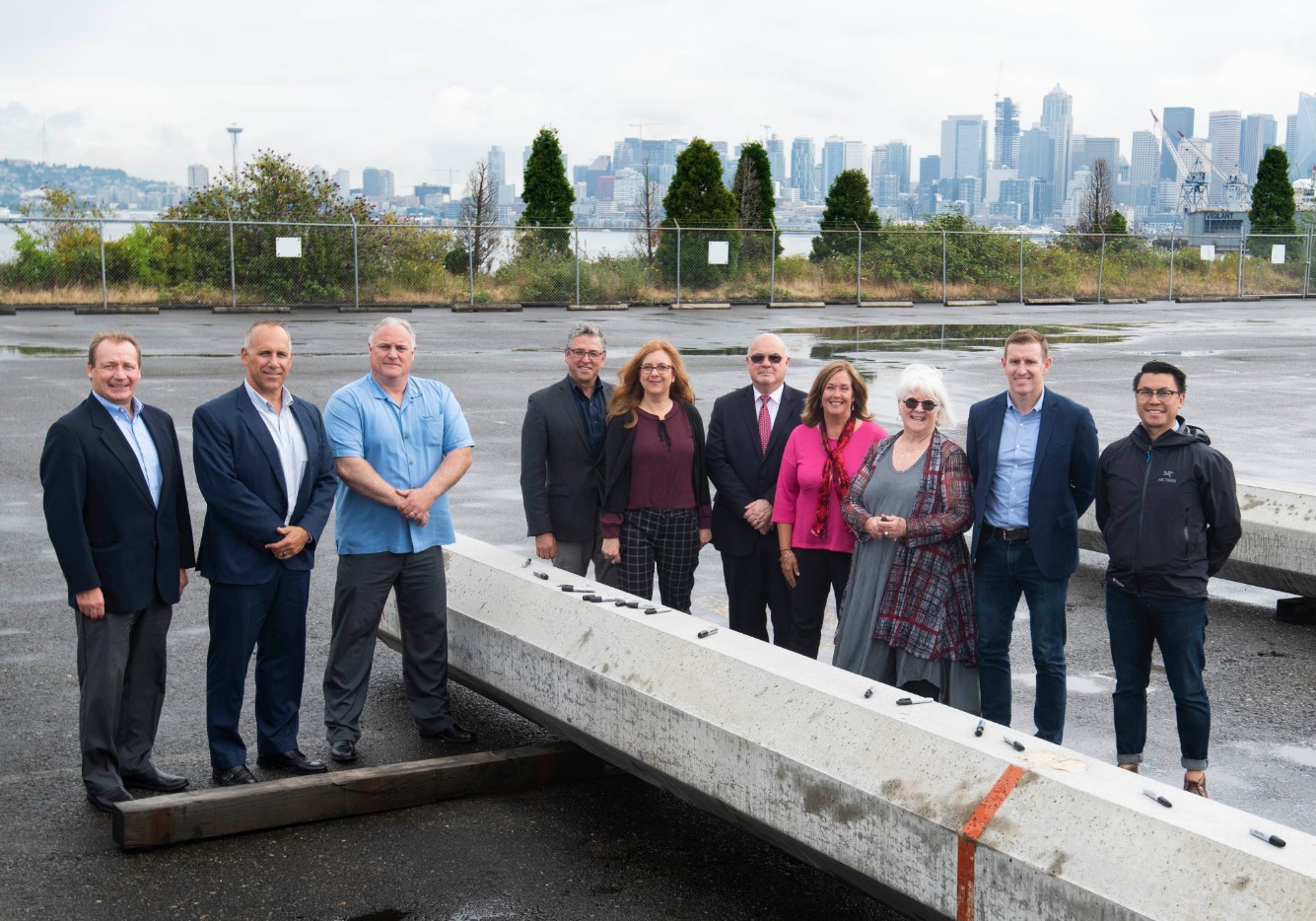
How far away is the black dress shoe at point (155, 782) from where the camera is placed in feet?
19.8

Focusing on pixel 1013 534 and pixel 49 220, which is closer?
pixel 1013 534

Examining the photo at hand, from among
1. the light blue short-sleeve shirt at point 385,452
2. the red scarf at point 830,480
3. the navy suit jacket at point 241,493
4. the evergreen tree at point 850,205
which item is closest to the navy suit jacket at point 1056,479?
the red scarf at point 830,480

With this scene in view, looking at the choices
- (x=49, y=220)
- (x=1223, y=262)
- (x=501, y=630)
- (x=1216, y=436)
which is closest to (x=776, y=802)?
(x=501, y=630)

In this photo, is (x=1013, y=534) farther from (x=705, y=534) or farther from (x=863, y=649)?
(x=705, y=534)

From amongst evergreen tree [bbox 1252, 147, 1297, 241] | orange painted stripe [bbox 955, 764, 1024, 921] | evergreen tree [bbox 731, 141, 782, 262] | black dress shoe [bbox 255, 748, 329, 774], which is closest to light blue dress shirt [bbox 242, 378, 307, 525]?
black dress shoe [bbox 255, 748, 329, 774]

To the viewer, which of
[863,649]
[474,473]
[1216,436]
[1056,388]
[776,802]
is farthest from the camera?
[1056,388]

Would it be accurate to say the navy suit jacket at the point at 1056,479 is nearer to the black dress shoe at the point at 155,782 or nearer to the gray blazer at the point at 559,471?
the gray blazer at the point at 559,471

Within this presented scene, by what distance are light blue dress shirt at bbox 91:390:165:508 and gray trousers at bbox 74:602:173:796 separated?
1.62ft

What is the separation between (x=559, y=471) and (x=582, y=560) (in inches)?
18.9

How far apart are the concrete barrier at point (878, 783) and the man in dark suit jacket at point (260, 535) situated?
3.07ft

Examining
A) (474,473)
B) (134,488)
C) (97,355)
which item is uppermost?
(97,355)

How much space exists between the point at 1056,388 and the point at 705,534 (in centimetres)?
1375

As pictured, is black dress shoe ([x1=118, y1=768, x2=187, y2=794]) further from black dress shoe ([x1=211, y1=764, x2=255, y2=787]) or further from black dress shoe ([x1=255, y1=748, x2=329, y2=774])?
black dress shoe ([x1=255, y1=748, x2=329, y2=774])

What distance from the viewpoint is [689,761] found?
530 cm
